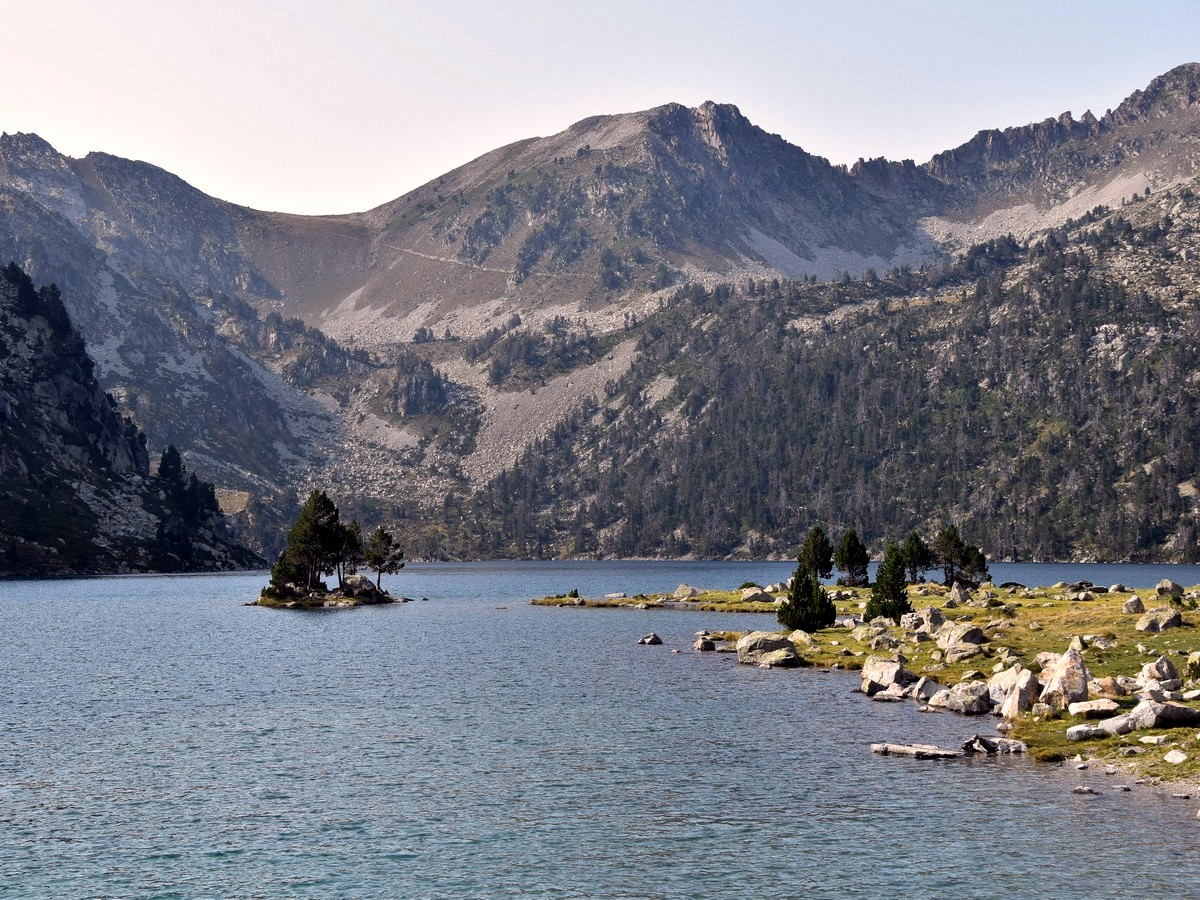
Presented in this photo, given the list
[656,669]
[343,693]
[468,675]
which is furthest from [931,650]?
[343,693]

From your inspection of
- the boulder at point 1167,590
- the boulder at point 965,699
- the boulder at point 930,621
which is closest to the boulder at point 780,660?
the boulder at point 930,621

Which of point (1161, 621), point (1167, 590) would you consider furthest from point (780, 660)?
point (1167, 590)

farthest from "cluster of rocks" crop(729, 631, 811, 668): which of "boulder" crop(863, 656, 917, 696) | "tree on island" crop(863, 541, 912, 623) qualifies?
"tree on island" crop(863, 541, 912, 623)

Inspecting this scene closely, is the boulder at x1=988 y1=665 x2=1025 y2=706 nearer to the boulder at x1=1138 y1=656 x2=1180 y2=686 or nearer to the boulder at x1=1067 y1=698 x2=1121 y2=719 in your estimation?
the boulder at x1=1138 y1=656 x2=1180 y2=686

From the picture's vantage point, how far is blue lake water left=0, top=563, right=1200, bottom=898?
138ft

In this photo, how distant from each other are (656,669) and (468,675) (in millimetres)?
17022

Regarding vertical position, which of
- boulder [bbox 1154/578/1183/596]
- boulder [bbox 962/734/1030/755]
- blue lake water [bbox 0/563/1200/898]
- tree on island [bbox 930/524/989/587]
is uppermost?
tree on island [bbox 930/524/989/587]

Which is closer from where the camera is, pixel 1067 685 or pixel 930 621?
pixel 1067 685

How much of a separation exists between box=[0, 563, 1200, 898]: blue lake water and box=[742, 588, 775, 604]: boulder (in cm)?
9043

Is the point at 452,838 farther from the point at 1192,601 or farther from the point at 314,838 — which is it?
the point at 1192,601

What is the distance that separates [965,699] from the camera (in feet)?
248

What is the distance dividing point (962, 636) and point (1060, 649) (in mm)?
9745

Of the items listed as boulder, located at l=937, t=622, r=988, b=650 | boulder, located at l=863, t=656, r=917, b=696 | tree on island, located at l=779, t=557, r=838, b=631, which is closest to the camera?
boulder, located at l=863, t=656, r=917, b=696

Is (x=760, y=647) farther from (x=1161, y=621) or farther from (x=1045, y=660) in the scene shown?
(x=1161, y=621)
